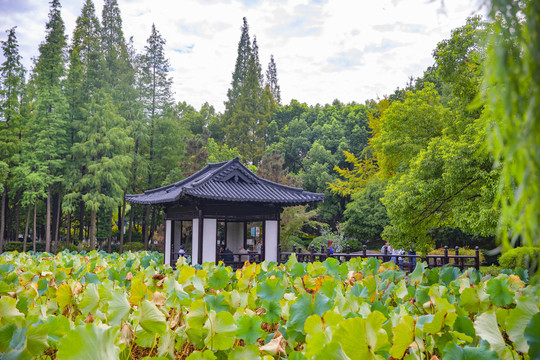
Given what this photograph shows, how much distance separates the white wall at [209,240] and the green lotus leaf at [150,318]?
422 inches

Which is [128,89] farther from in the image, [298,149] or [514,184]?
[514,184]

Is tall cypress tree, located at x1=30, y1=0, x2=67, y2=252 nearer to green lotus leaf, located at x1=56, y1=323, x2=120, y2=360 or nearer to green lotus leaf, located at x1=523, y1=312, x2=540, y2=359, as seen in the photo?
green lotus leaf, located at x1=56, y1=323, x2=120, y2=360

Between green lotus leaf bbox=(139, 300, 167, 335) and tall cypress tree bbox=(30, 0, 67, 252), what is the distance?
66.7 feet

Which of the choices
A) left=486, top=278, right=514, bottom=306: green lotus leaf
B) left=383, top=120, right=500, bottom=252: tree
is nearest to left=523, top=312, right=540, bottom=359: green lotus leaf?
left=486, top=278, right=514, bottom=306: green lotus leaf

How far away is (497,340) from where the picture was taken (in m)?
1.42

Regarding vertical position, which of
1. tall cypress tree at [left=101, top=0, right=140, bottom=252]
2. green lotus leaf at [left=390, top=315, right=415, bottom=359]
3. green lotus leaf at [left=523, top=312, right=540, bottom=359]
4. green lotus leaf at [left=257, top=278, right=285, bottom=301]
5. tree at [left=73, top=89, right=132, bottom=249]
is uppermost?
tall cypress tree at [left=101, top=0, right=140, bottom=252]

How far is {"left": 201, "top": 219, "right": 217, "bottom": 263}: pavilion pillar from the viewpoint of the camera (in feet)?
39.9

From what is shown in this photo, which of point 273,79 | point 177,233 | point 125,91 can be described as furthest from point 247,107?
point 177,233

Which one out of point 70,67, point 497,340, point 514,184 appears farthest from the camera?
point 70,67

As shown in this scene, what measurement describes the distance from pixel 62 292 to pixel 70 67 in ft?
75.4

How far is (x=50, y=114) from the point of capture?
776 inches

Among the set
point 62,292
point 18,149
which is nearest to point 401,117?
point 62,292

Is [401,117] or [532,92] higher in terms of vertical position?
[401,117]

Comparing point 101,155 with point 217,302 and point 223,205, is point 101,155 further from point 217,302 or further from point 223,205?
point 217,302
